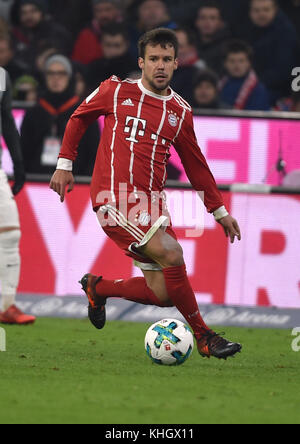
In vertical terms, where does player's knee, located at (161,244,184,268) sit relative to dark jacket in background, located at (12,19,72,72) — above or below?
below

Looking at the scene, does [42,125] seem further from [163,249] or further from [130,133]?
[163,249]

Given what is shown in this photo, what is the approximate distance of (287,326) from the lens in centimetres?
970

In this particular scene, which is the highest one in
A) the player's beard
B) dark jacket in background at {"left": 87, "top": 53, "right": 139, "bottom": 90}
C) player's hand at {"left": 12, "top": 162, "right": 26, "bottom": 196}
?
dark jacket in background at {"left": 87, "top": 53, "right": 139, "bottom": 90}

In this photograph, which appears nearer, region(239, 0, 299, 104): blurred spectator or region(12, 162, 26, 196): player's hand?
region(12, 162, 26, 196): player's hand

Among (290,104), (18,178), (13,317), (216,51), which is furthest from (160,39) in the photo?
(216,51)

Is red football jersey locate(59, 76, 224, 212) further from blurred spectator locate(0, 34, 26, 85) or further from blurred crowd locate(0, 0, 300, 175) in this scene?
blurred spectator locate(0, 34, 26, 85)

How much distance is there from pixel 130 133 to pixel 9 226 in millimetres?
2253

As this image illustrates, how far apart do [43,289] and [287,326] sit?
2276 mm

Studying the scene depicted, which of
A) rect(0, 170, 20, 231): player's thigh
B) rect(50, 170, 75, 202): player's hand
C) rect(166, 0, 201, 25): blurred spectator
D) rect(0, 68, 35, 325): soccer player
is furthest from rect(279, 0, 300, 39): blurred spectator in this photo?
rect(50, 170, 75, 202): player's hand

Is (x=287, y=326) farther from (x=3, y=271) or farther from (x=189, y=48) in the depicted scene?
(x=189, y=48)

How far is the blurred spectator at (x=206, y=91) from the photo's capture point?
11.8 metres

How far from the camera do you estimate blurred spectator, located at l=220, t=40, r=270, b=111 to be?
40.1 ft

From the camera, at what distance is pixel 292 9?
14008 millimetres
